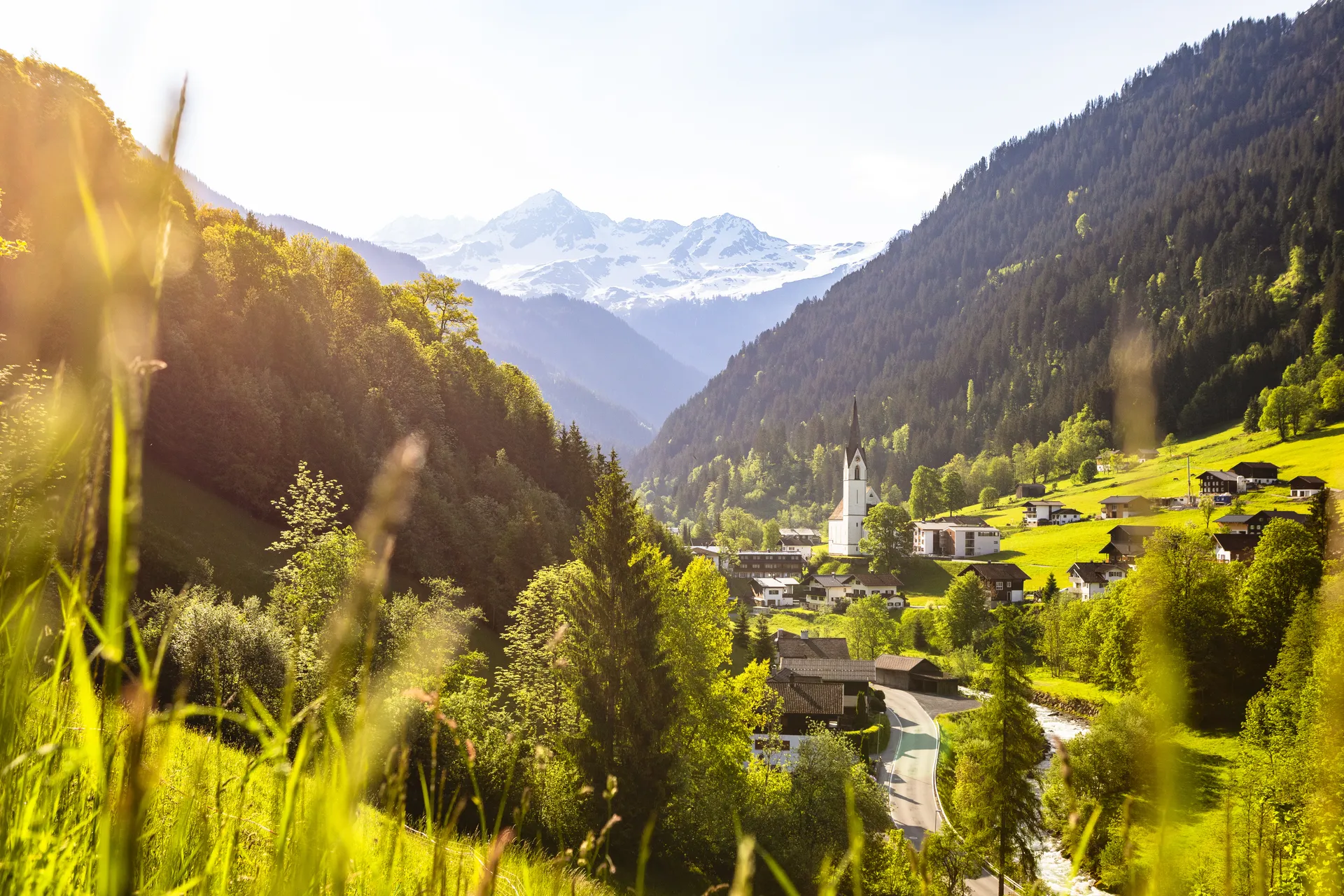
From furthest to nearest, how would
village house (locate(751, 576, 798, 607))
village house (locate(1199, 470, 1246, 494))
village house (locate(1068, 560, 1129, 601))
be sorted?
village house (locate(751, 576, 798, 607)), village house (locate(1199, 470, 1246, 494)), village house (locate(1068, 560, 1129, 601))

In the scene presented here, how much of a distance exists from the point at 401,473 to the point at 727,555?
108403mm

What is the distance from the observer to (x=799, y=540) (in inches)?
5261

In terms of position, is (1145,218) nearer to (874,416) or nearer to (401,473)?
(874,416)

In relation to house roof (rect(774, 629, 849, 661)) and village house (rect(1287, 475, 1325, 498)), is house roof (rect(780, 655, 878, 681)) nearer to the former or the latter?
house roof (rect(774, 629, 849, 661))

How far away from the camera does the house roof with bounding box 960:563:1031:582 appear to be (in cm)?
7875

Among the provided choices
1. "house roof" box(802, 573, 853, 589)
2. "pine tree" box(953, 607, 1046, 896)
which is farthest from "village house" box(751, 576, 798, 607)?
"pine tree" box(953, 607, 1046, 896)

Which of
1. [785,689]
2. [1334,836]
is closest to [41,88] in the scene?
[785,689]

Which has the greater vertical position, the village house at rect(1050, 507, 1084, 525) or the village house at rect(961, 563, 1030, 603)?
the village house at rect(1050, 507, 1084, 525)

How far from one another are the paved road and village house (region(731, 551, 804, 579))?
155 feet

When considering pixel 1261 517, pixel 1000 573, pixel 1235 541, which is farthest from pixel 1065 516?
pixel 1235 541

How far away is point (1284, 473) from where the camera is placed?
287ft

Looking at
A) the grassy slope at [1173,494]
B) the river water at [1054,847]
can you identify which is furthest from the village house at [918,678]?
the grassy slope at [1173,494]

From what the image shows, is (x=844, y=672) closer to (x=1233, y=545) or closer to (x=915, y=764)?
(x=915, y=764)

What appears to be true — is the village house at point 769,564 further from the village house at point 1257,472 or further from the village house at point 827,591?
the village house at point 1257,472
